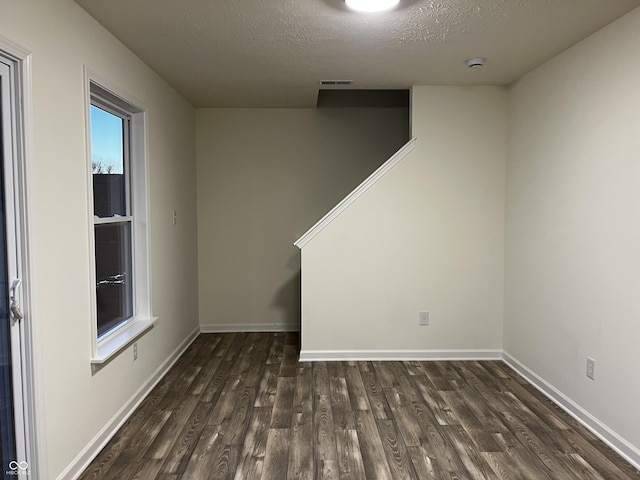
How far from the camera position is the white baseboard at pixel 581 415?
94.4 inches

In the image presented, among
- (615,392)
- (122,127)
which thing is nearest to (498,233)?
(615,392)

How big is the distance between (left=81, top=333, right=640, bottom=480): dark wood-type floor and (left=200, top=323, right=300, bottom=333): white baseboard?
1087mm

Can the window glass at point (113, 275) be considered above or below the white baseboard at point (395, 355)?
above

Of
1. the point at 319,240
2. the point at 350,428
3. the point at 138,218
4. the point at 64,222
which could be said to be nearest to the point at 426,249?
the point at 319,240

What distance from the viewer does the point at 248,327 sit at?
4.98 m

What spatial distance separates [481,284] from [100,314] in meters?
2.94

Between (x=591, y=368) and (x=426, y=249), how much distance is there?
5.11 feet

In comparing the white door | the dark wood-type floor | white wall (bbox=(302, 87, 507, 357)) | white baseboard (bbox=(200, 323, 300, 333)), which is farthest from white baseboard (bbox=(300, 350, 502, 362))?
the white door

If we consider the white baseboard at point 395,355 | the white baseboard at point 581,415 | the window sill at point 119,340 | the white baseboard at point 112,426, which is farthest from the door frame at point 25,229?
the white baseboard at point 581,415

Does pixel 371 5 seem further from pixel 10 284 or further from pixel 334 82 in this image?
pixel 10 284

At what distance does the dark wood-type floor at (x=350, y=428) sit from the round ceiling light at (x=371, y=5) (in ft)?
7.42

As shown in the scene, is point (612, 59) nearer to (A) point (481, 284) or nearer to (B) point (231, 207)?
(A) point (481, 284)

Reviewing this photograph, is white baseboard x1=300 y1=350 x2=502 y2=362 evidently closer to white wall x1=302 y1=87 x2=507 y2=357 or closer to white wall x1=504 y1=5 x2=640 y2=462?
white wall x1=302 y1=87 x2=507 y2=357

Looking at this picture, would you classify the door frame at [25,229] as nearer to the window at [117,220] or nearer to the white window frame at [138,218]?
the window at [117,220]
